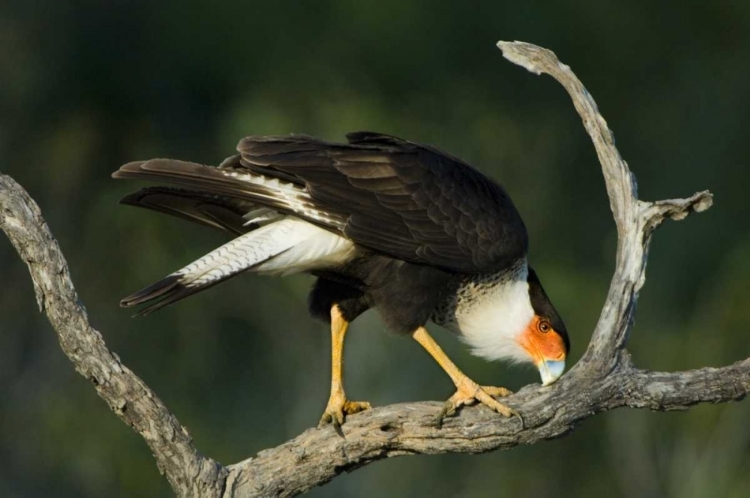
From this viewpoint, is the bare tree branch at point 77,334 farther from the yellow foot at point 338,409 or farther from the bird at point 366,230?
the yellow foot at point 338,409

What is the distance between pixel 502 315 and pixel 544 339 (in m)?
0.24

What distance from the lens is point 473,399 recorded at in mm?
5297

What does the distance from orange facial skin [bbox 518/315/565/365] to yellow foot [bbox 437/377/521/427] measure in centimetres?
79

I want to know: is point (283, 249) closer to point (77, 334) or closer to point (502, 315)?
point (77, 334)

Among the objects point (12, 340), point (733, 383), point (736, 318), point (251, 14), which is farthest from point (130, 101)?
point (733, 383)

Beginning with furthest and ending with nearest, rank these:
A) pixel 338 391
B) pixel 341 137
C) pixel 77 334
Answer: pixel 341 137 < pixel 338 391 < pixel 77 334

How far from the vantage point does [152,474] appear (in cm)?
1540

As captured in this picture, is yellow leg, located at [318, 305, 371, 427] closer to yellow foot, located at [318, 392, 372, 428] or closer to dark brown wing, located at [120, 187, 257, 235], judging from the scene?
yellow foot, located at [318, 392, 372, 428]

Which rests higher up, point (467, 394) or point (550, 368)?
point (550, 368)

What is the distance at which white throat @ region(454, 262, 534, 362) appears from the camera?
6.05 meters

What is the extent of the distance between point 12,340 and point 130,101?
3753 mm

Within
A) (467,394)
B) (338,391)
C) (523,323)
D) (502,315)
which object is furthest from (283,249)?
(523,323)

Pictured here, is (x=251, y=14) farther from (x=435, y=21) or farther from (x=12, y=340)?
(x=12, y=340)

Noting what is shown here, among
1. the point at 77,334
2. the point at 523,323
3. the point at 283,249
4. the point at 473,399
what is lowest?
the point at 77,334
